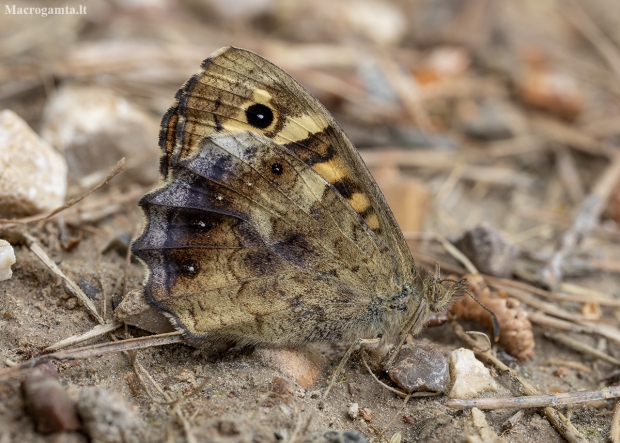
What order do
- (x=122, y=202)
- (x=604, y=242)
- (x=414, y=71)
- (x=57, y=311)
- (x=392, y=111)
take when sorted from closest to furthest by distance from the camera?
(x=57, y=311) < (x=122, y=202) < (x=604, y=242) < (x=392, y=111) < (x=414, y=71)

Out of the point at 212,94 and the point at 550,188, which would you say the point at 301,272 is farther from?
the point at 550,188

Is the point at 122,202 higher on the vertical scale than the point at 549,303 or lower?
higher

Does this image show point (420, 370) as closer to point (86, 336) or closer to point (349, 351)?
point (349, 351)

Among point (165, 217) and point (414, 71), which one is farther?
point (414, 71)

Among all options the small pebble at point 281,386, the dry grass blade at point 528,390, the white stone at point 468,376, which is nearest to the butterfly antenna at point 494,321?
the dry grass blade at point 528,390

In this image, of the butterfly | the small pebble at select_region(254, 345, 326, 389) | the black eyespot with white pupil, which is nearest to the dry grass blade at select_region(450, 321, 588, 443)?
the butterfly

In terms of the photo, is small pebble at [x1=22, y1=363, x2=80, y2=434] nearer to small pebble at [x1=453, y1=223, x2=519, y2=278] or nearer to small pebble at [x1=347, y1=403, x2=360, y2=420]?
small pebble at [x1=347, y1=403, x2=360, y2=420]

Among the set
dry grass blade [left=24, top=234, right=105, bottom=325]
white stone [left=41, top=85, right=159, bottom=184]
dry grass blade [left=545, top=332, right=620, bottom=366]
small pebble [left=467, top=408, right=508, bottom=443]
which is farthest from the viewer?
white stone [left=41, top=85, right=159, bottom=184]

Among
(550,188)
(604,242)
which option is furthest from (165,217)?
(550,188)
